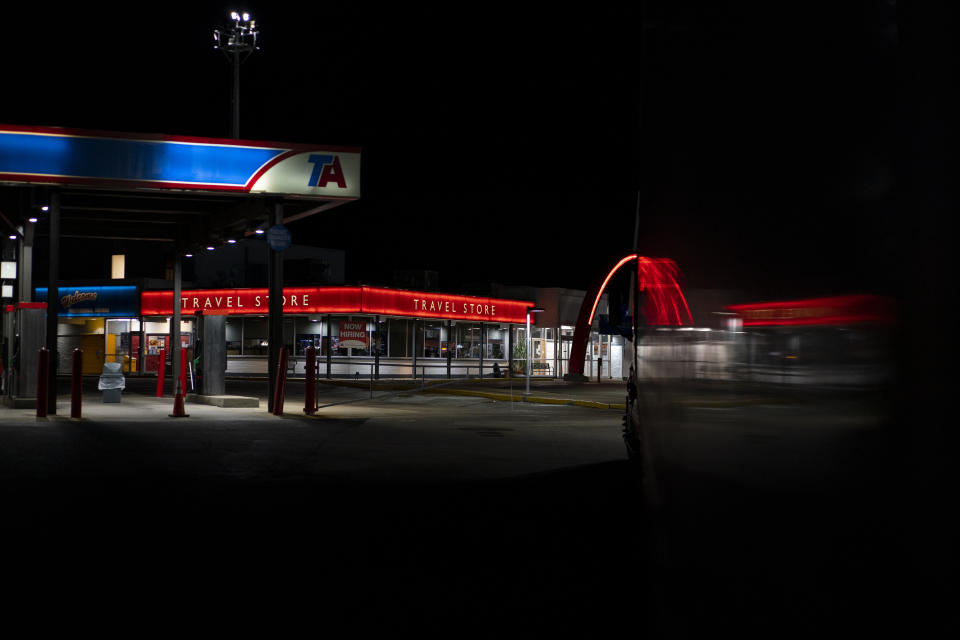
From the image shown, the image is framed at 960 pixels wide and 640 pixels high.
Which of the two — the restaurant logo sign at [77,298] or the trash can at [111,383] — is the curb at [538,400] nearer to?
the trash can at [111,383]

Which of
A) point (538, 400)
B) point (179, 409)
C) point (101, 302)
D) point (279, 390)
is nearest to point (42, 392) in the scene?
point (179, 409)

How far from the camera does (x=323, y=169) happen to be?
70.1ft

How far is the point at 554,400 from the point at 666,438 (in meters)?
24.0

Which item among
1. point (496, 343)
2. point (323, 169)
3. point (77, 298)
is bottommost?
point (496, 343)

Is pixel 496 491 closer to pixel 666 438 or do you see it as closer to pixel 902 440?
pixel 666 438

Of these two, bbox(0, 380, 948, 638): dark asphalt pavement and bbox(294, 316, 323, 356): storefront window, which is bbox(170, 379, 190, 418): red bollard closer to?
bbox(0, 380, 948, 638): dark asphalt pavement

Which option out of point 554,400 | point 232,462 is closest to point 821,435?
point 232,462

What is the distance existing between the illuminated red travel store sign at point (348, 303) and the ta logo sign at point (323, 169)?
59.1 feet

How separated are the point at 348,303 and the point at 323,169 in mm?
20101

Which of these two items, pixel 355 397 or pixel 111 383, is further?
pixel 355 397

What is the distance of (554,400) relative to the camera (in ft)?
90.3

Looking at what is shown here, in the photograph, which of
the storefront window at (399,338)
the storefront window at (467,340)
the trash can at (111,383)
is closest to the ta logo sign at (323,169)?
the trash can at (111,383)

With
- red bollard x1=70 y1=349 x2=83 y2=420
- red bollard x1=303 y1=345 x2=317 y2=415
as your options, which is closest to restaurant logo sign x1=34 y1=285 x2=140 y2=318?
red bollard x1=303 y1=345 x2=317 y2=415

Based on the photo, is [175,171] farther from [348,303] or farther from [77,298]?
[77,298]
